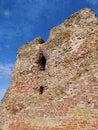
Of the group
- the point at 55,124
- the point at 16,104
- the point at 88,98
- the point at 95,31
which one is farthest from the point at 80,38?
the point at 16,104

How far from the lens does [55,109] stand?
32.8ft

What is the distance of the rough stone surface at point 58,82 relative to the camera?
360 inches

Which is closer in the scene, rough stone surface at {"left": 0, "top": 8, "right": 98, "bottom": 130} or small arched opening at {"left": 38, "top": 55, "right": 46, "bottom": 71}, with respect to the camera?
rough stone surface at {"left": 0, "top": 8, "right": 98, "bottom": 130}

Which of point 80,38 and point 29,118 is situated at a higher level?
point 80,38

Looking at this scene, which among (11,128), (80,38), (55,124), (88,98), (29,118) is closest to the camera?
(88,98)

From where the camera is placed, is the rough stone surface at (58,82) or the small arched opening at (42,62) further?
the small arched opening at (42,62)

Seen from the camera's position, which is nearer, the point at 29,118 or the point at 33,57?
the point at 29,118

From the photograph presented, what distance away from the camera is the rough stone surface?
9.15m

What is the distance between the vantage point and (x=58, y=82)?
10.5 m

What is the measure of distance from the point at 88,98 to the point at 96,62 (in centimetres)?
130

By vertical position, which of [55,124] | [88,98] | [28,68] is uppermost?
[28,68]

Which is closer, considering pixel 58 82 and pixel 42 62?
pixel 58 82

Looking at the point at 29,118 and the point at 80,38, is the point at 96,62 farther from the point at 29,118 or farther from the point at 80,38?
the point at 29,118

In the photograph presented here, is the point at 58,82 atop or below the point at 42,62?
below
